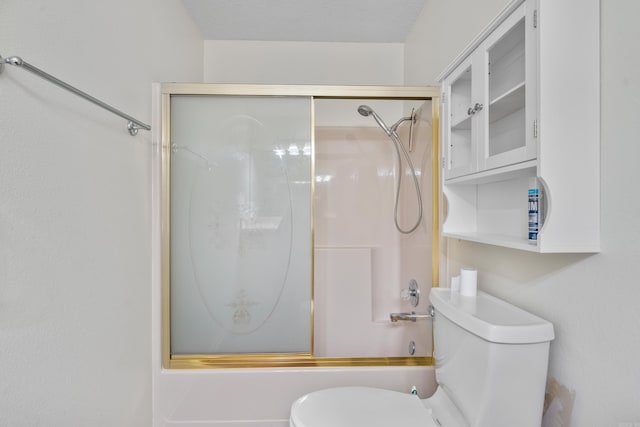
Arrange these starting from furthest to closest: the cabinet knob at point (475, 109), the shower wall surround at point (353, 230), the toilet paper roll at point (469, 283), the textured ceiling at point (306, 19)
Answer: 1. the shower wall surround at point (353, 230)
2. the textured ceiling at point (306, 19)
3. the toilet paper roll at point (469, 283)
4. the cabinet knob at point (475, 109)

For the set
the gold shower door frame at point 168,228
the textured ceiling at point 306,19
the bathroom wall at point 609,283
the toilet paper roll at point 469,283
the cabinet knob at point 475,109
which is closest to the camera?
the bathroom wall at point 609,283

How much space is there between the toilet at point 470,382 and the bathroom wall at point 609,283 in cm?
7

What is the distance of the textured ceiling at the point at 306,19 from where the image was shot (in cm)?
198

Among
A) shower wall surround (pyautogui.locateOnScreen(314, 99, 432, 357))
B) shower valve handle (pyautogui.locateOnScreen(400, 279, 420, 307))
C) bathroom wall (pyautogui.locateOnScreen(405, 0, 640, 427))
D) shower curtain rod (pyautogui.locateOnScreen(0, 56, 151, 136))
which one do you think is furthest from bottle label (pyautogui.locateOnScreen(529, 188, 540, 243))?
shower wall surround (pyautogui.locateOnScreen(314, 99, 432, 357))

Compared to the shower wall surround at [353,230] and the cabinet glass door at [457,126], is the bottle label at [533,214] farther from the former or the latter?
the shower wall surround at [353,230]

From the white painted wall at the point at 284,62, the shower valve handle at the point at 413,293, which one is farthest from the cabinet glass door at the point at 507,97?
the white painted wall at the point at 284,62

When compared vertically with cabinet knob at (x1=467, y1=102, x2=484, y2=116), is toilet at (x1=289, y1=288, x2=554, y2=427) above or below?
below

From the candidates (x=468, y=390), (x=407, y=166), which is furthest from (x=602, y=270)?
(x=407, y=166)

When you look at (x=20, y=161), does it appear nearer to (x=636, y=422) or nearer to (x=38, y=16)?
(x=38, y=16)

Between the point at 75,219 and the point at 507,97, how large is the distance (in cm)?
131

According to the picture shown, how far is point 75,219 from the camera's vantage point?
1025mm

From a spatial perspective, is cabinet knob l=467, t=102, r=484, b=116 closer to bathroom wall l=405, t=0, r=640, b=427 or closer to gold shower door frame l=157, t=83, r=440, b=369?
bathroom wall l=405, t=0, r=640, b=427

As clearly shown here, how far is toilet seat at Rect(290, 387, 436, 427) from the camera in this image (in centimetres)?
110

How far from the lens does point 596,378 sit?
80cm
